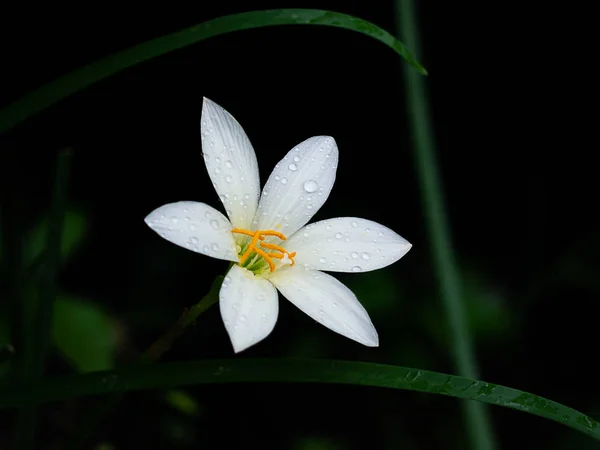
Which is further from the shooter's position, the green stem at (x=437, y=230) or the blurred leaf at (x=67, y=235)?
the blurred leaf at (x=67, y=235)

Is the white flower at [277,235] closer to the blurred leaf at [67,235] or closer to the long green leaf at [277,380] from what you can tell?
the long green leaf at [277,380]

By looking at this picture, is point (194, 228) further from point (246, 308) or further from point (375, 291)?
point (375, 291)

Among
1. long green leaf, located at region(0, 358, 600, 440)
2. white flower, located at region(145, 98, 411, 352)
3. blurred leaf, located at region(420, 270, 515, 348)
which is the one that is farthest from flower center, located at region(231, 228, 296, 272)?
blurred leaf, located at region(420, 270, 515, 348)

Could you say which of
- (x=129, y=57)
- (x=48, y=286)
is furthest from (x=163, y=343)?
(x=129, y=57)

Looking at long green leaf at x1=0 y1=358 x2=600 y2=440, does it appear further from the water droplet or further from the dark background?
the dark background

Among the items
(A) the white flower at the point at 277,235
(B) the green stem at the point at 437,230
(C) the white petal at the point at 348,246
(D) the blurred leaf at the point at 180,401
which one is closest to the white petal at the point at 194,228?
(A) the white flower at the point at 277,235

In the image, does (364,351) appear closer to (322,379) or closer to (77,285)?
(77,285)
